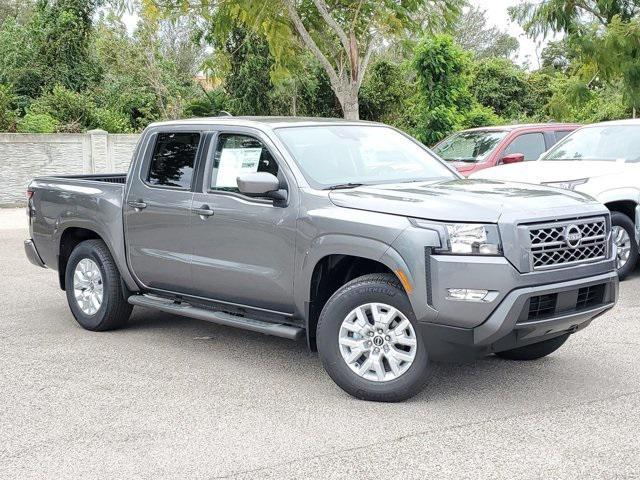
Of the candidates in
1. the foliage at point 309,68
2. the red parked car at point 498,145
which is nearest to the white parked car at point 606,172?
the red parked car at point 498,145

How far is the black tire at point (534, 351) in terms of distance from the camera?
6328 millimetres

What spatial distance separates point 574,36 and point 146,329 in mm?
11520

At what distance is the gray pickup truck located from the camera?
16.9 feet

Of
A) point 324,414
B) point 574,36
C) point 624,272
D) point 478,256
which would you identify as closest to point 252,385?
point 324,414

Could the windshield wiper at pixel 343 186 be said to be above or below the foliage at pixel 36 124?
above

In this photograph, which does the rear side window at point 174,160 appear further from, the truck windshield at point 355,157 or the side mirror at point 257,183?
the side mirror at point 257,183

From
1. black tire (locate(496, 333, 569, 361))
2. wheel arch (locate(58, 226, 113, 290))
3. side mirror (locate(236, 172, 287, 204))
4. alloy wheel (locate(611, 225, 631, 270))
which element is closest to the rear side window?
side mirror (locate(236, 172, 287, 204))

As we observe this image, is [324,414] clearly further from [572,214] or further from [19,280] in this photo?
[19,280]

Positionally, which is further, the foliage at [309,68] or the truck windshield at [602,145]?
the foliage at [309,68]

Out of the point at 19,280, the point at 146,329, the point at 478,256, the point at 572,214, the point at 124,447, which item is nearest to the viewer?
the point at 124,447

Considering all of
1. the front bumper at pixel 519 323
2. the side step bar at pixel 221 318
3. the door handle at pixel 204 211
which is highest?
the door handle at pixel 204 211

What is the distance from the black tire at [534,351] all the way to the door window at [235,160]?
2173 millimetres

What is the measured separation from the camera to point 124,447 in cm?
481

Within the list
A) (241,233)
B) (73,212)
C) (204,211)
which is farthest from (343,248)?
(73,212)
